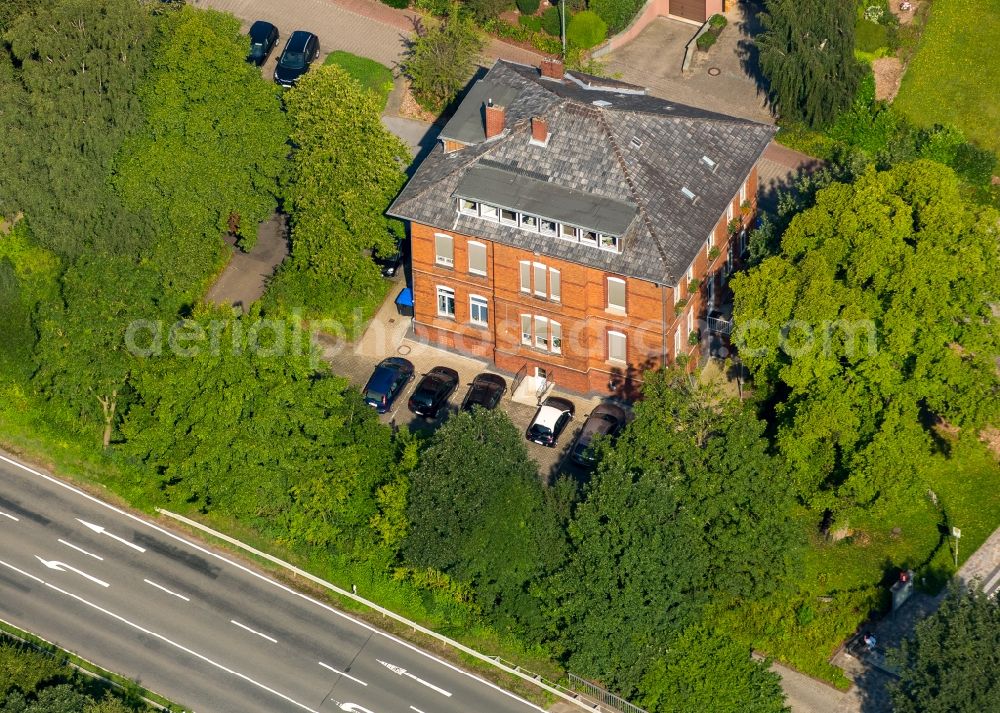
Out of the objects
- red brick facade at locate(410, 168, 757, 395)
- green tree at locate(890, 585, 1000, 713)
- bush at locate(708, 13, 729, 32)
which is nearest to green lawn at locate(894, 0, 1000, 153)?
bush at locate(708, 13, 729, 32)

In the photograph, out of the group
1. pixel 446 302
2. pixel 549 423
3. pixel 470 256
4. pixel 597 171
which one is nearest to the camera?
pixel 597 171

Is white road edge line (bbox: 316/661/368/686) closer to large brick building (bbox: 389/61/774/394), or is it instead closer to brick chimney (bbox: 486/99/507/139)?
large brick building (bbox: 389/61/774/394)

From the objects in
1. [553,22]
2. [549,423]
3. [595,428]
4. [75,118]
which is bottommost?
[549,423]

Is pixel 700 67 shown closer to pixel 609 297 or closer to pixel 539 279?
pixel 609 297

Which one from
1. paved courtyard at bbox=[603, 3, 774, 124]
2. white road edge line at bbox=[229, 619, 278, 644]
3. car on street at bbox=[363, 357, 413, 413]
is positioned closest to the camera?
white road edge line at bbox=[229, 619, 278, 644]

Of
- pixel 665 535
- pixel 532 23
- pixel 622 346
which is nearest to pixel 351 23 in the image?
pixel 532 23
